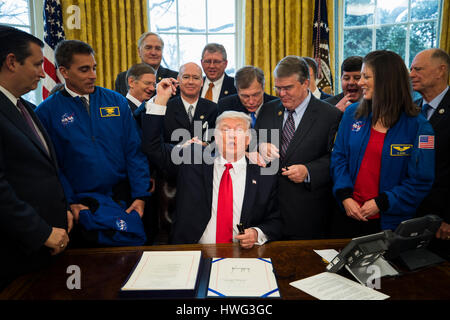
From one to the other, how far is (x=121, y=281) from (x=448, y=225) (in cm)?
223

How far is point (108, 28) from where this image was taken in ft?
17.0

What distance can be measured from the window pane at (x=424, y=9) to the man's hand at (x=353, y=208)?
16.1 feet

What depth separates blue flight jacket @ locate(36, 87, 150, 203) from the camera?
6.74 feet

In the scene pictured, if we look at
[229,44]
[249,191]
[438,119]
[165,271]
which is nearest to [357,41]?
[229,44]

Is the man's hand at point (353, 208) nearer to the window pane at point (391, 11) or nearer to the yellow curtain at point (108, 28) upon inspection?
the yellow curtain at point (108, 28)

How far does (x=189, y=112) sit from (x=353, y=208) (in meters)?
1.52

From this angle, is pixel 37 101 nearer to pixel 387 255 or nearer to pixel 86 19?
pixel 86 19

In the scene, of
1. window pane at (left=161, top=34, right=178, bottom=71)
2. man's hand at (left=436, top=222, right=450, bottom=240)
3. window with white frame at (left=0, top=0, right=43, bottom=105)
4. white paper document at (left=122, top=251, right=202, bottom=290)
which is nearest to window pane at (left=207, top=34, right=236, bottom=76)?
window pane at (left=161, top=34, right=178, bottom=71)

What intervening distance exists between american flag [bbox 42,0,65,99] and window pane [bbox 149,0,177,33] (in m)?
1.48

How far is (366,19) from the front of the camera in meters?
5.66

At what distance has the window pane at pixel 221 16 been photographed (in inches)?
229

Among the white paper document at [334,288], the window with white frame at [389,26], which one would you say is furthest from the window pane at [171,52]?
the white paper document at [334,288]

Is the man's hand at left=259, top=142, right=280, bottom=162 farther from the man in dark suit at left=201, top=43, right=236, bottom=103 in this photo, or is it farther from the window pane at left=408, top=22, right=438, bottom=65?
the window pane at left=408, top=22, right=438, bottom=65
